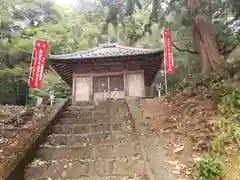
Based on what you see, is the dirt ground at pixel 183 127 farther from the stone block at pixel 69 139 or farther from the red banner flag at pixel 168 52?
the red banner flag at pixel 168 52

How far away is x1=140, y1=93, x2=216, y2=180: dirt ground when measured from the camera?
5646 mm

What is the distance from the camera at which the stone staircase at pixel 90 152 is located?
17.6ft

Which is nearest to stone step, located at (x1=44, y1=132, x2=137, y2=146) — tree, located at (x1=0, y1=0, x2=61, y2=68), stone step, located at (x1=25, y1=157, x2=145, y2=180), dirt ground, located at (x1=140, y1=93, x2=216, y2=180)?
dirt ground, located at (x1=140, y1=93, x2=216, y2=180)

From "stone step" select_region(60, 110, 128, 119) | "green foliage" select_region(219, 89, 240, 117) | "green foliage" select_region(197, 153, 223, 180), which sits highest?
"green foliage" select_region(219, 89, 240, 117)

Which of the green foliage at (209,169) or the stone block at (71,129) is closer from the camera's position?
the green foliage at (209,169)

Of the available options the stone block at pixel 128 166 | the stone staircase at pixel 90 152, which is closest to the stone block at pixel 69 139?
the stone staircase at pixel 90 152

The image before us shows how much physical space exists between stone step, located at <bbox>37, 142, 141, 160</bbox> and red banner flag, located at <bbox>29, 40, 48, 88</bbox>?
8.05 metres

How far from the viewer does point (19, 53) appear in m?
18.3

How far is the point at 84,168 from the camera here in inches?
219

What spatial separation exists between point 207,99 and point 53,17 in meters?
17.8

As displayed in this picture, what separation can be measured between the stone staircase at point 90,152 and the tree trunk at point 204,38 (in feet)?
11.3

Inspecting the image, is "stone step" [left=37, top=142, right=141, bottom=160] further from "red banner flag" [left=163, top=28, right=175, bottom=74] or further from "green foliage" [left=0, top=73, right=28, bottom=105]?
"green foliage" [left=0, top=73, right=28, bottom=105]

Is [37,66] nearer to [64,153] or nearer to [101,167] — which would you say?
[64,153]

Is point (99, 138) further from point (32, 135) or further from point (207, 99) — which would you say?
point (207, 99)
